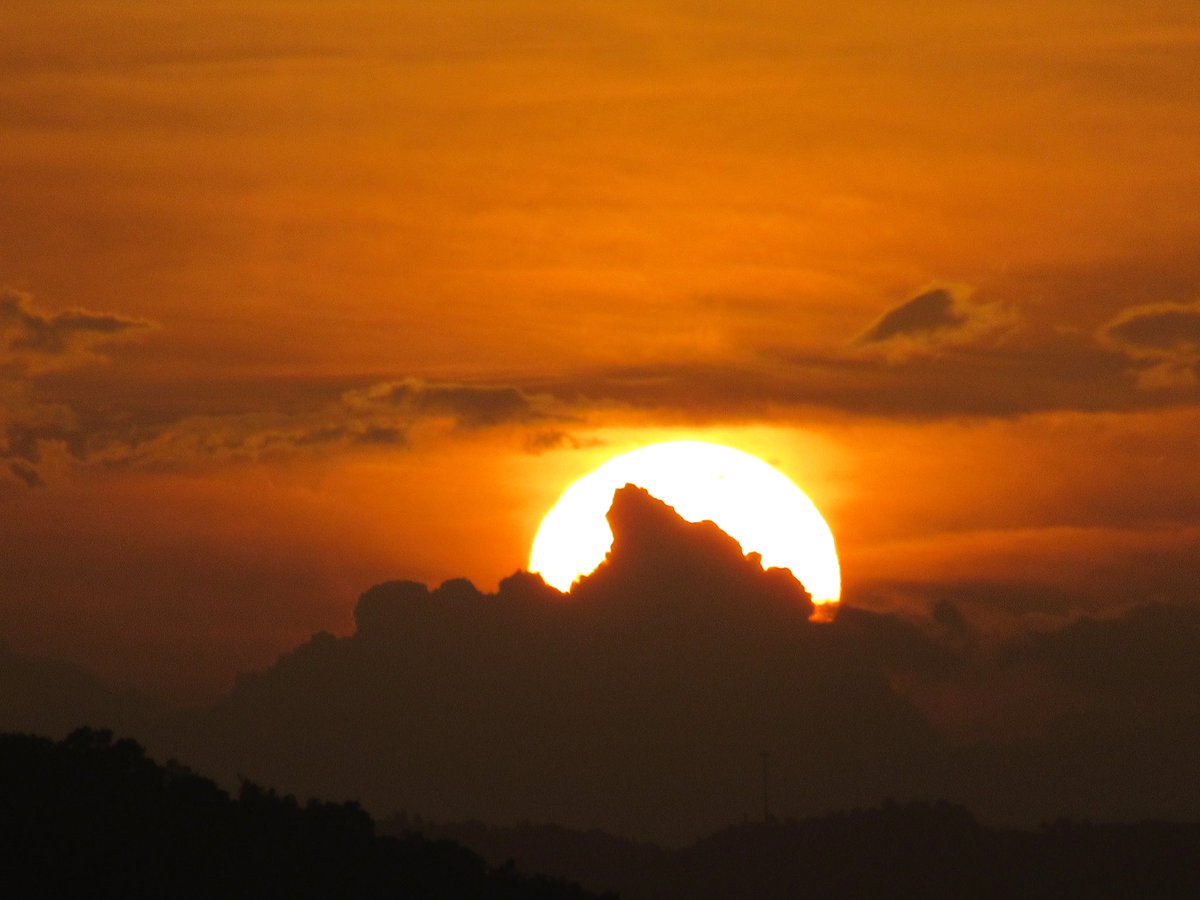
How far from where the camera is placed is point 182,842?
8219 cm

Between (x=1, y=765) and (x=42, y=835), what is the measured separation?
7.23 metres

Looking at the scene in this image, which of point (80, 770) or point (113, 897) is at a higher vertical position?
point (80, 770)

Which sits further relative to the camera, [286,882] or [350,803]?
[350,803]

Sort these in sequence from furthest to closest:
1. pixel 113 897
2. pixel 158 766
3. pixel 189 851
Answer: pixel 158 766, pixel 189 851, pixel 113 897

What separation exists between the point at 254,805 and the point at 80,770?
26.7 ft

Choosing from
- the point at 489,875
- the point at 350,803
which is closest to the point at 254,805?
the point at 350,803

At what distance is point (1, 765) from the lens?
278 feet

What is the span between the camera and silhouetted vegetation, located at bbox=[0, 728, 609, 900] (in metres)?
77.6

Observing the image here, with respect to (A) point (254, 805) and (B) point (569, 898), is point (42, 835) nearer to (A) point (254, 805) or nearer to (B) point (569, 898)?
(A) point (254, 805)

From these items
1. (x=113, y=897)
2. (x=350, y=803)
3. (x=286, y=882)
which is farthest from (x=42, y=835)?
(x=350, y=803)

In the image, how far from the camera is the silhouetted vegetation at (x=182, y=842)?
77.6m

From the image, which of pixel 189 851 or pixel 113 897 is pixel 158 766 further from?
pixel 113 897

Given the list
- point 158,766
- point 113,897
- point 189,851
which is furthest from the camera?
point 158,766

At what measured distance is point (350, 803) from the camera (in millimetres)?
90875
